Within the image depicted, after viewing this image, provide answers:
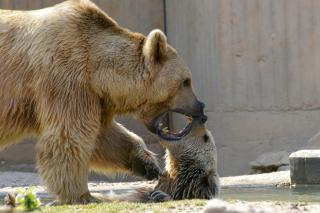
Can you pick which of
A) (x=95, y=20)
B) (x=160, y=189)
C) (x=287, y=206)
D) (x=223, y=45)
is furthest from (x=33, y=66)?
(x=223, y=45)

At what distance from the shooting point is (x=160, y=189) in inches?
305

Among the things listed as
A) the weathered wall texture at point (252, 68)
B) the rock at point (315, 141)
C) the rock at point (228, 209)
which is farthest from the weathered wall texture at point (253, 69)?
the rock at point (228, 209)

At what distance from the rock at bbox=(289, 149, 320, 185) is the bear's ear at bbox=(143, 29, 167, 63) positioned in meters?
1.98

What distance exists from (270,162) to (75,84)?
4713 mm

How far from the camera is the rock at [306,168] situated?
916cm

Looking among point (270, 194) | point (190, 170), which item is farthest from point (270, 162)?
point (190, 170)

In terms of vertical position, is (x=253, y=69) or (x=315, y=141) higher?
(x=253, y=69)

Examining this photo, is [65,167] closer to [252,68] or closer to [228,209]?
[228,209]

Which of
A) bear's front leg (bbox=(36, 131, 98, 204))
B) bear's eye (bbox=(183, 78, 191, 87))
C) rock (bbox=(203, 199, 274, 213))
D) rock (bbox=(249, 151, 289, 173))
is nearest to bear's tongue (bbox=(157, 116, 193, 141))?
bear's eye (bbox=(183, 78, 191, 87))

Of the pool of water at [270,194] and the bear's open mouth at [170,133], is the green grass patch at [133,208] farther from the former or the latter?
the pool of water at [270,194]

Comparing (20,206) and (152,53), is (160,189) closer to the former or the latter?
(152,53)

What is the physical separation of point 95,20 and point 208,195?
1738 mm

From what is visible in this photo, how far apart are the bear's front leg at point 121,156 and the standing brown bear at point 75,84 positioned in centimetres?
25

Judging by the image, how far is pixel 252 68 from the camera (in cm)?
1280
